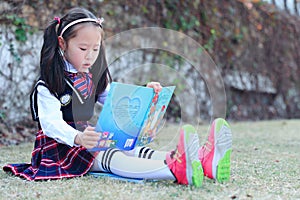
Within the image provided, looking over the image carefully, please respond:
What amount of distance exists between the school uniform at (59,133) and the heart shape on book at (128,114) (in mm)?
164

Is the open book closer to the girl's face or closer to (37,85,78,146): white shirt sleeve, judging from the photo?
(37,85,78,146): white shirt sleeve

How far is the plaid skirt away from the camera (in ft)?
5.63

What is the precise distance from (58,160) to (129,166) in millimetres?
263

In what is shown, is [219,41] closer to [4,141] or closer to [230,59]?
[230,59]

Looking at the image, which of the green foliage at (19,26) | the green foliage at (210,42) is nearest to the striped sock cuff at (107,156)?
the green foliage at (19,26)

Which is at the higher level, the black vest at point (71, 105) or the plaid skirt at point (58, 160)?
the black vest at point (71, 105)

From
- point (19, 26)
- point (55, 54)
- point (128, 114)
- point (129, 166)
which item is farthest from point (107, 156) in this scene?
point (19, 26)

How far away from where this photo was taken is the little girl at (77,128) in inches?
64.2

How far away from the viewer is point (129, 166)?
5.48 ft

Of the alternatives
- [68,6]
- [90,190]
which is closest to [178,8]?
[68,6]

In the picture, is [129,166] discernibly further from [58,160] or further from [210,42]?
[210,42]

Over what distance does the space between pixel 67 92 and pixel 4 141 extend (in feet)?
4.35

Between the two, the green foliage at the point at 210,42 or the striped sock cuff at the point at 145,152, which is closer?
the striped sock cuff at the point at 145,152

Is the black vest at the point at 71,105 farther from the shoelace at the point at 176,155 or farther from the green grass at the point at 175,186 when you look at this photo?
the shoelace at the point at 176,155
